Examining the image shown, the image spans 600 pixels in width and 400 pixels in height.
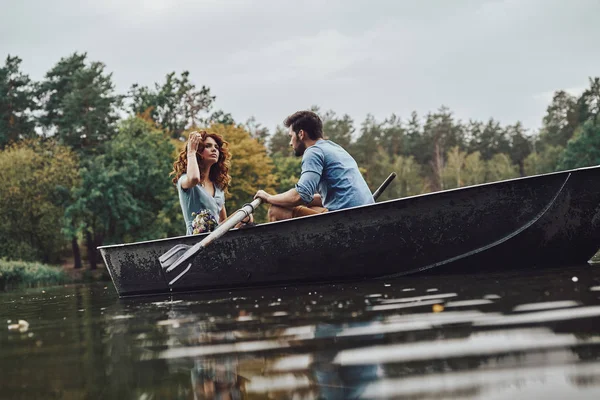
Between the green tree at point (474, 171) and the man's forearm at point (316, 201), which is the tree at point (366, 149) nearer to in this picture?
the green tree at point (474, 171)

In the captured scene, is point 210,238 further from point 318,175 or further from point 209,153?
point 209,153

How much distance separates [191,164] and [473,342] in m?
5.34

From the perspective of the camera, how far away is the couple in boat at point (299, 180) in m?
6.82

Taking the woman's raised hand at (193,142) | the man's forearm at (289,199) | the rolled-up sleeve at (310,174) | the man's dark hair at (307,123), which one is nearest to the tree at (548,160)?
the woman's raised hand at (193,142)

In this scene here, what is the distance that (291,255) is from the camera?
6.74 metres

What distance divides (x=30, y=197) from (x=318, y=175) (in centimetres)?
3301

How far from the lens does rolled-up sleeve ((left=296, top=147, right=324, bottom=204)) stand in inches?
263

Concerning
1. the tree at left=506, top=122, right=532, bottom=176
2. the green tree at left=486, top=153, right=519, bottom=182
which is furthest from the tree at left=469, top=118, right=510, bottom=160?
the green tree at left=486, top=153, right=519, bottom=182

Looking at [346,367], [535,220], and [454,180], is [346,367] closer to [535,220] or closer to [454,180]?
[535,220]

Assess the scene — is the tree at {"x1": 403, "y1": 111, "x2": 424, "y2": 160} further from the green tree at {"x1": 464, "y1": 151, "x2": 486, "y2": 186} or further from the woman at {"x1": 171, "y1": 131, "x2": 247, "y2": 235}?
the woman at {"x1": 171, "y1": 131, "x2": 247, "y2": 235}

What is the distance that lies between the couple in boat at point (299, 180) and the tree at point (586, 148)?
56.2 meters

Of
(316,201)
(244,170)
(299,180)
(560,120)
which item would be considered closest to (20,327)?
(299,180)

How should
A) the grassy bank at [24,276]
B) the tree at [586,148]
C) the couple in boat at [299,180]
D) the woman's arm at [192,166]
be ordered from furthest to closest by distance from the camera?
the tree at [586,148] < the grassy bank at [24,276] < the woman's arm at [192,166] < the couple in boat at [299,180]

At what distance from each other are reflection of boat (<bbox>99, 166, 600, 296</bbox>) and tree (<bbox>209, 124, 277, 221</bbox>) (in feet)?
101
